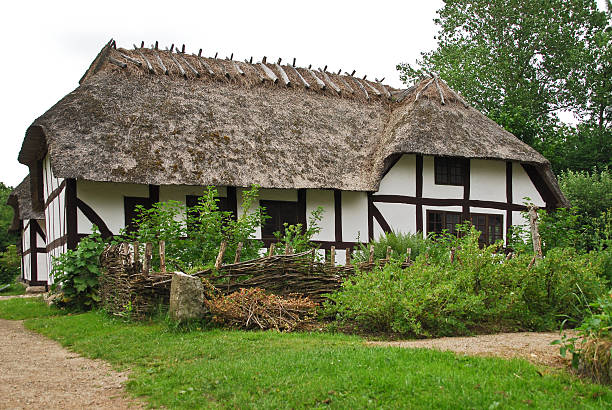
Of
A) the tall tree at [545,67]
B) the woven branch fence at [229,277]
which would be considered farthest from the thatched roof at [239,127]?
the tall tree at [545,67]

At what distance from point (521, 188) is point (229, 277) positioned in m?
12.3

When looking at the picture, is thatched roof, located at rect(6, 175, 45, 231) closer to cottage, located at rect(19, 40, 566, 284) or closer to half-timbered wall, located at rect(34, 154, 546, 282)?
cottage, located at rect(19, 40, 566, 284)

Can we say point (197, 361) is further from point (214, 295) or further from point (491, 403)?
point (491, 403)

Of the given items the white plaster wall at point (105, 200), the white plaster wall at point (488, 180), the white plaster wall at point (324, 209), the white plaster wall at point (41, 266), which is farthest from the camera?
the white plaster wall at point (41, 266)

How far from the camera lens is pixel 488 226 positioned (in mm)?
18359

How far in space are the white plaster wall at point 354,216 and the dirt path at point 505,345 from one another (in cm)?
831

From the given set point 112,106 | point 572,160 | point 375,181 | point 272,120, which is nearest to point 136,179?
point 112,106

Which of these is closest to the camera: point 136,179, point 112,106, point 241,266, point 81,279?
point 241,266

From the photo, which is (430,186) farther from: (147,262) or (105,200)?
(147,262)

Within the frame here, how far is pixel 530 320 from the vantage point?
9172 mm

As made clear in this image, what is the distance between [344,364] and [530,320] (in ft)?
14.0

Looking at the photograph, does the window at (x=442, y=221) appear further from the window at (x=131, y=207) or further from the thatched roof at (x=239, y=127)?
the window at (x=131, y=207)

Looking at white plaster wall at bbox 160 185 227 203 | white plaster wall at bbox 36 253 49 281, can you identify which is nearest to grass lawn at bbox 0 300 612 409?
white plaster wall at bbox 160 185 227 203

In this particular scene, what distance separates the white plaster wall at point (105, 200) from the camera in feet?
46.6
